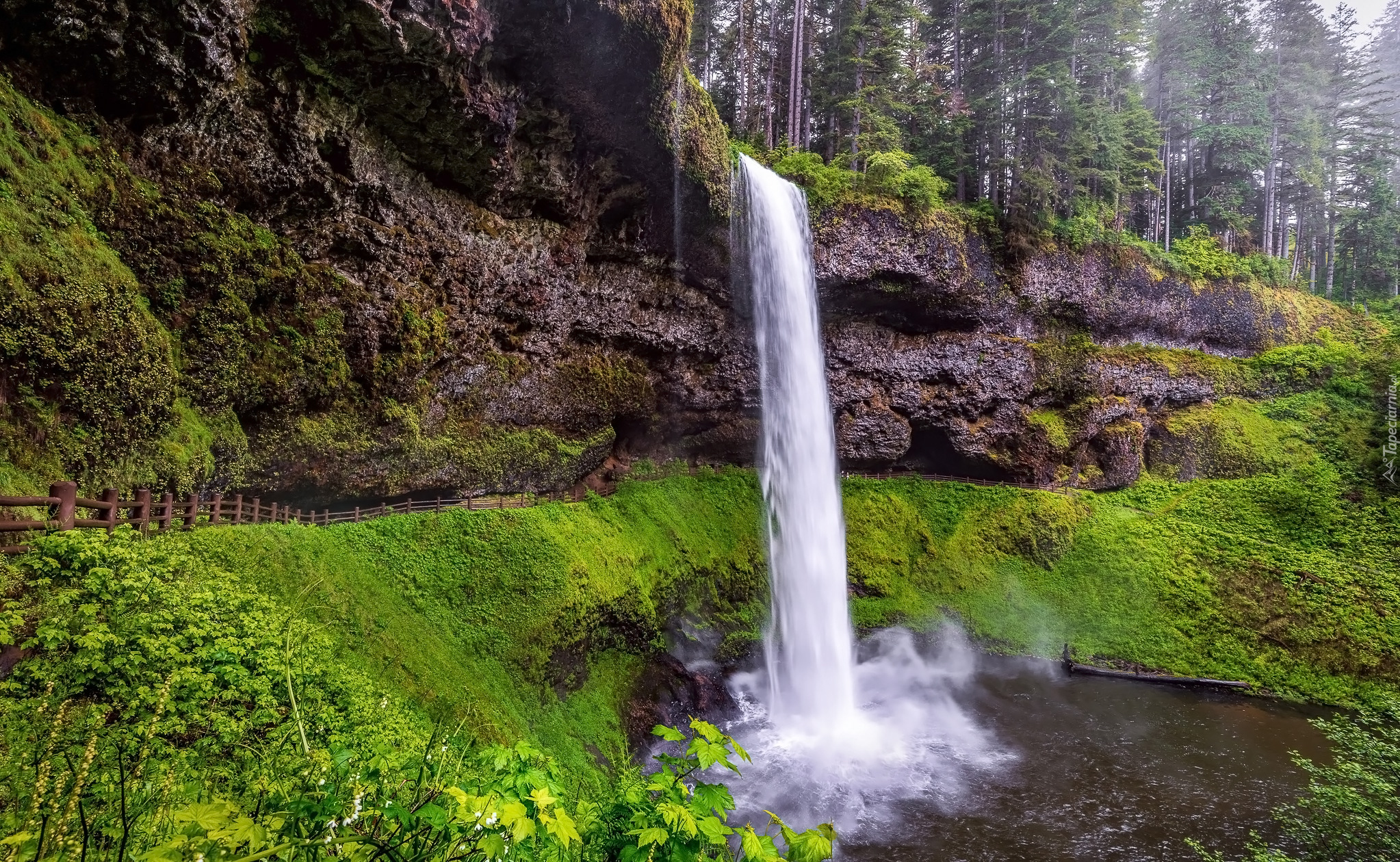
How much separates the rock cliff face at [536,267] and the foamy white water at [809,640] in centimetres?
150

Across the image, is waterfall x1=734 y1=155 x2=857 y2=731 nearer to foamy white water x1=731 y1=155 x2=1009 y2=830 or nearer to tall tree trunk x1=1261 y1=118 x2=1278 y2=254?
foamy white water x1=731 y1=155 x2=1009 y2=830

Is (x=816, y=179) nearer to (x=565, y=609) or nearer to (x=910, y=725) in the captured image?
(x=565, y=609)

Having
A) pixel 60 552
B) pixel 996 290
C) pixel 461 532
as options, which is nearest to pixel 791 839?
pixel 60 552

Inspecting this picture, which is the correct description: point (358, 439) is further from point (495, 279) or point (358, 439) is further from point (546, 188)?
point (546, 188)

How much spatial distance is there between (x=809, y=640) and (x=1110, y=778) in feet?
24.3

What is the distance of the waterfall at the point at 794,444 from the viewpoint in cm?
1762

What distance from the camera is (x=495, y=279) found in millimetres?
15219

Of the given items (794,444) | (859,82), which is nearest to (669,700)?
(794,444)

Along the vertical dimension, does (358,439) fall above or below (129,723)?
above

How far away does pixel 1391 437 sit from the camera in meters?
23.6

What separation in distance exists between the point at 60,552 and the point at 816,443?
56.6 ft

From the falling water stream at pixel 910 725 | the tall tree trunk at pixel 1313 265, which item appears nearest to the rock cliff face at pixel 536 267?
the falling water stream at pixel 910 725

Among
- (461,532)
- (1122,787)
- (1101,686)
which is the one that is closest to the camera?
(1122,787)

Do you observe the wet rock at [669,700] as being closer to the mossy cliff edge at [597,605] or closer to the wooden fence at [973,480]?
the mossy cliff edge at [597,605]
